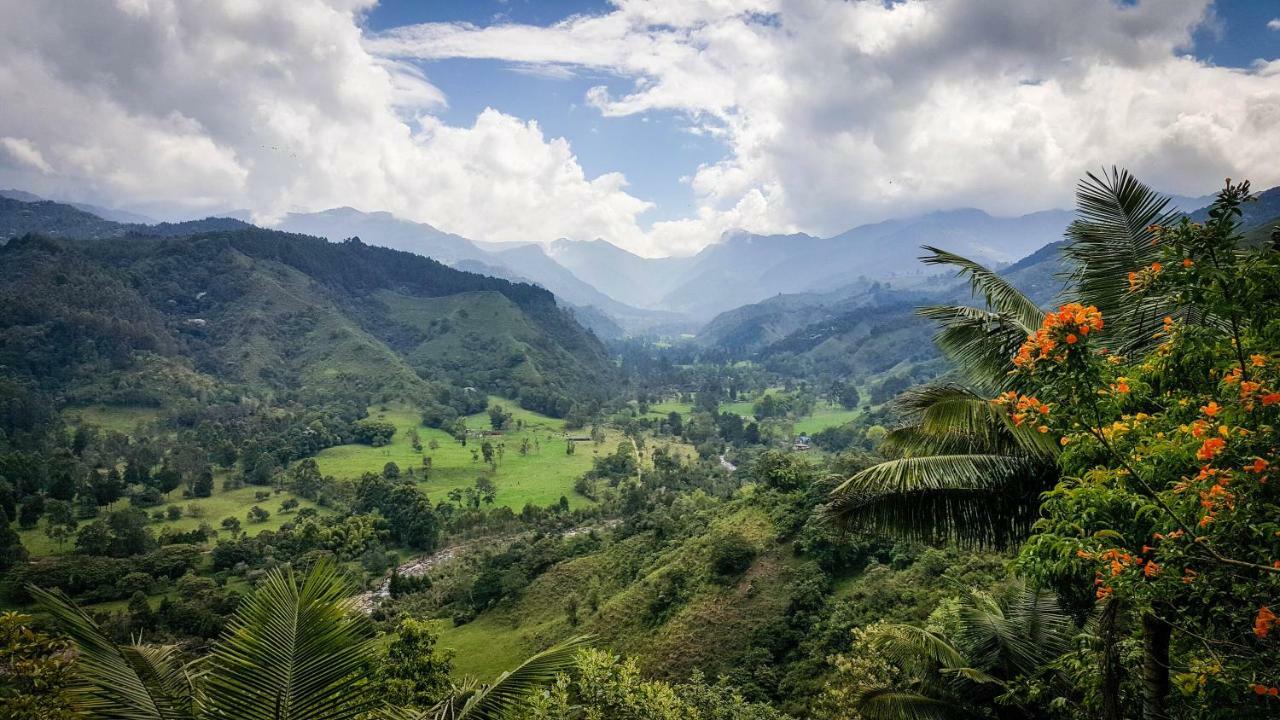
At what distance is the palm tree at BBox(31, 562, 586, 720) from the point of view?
333cm

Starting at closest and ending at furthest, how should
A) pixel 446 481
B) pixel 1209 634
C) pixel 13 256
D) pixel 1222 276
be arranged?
pixel 1222 276, pixel 1209 634, pixel 446 481, pixel 13 256

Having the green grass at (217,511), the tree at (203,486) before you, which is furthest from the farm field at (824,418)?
the tree at (203,486)

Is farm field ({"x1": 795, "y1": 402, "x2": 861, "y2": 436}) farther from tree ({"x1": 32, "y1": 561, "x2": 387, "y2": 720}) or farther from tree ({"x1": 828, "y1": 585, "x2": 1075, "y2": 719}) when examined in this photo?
tree ({"x1": 32, "y1": 561, "x2": 387, "y2": 720})

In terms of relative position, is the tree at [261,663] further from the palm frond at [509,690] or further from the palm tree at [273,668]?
the palm frond at [509,690]

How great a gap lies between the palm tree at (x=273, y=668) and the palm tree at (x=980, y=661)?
639cm

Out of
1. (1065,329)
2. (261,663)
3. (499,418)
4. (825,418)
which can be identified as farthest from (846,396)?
(261,663)

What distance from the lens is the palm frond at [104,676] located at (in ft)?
10.7

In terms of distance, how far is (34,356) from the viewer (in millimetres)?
93750

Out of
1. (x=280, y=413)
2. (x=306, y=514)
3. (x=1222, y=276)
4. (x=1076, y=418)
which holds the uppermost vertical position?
(x=1222, y=276)

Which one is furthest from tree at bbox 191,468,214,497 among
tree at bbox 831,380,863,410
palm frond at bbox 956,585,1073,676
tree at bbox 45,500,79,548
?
tree at bbox 831,380,863,410

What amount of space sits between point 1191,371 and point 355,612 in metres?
6.41

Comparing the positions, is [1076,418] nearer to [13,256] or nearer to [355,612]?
[355,612]

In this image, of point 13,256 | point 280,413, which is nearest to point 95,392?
point 280,413

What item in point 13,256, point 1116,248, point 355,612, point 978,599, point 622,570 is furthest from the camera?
point 13,256
